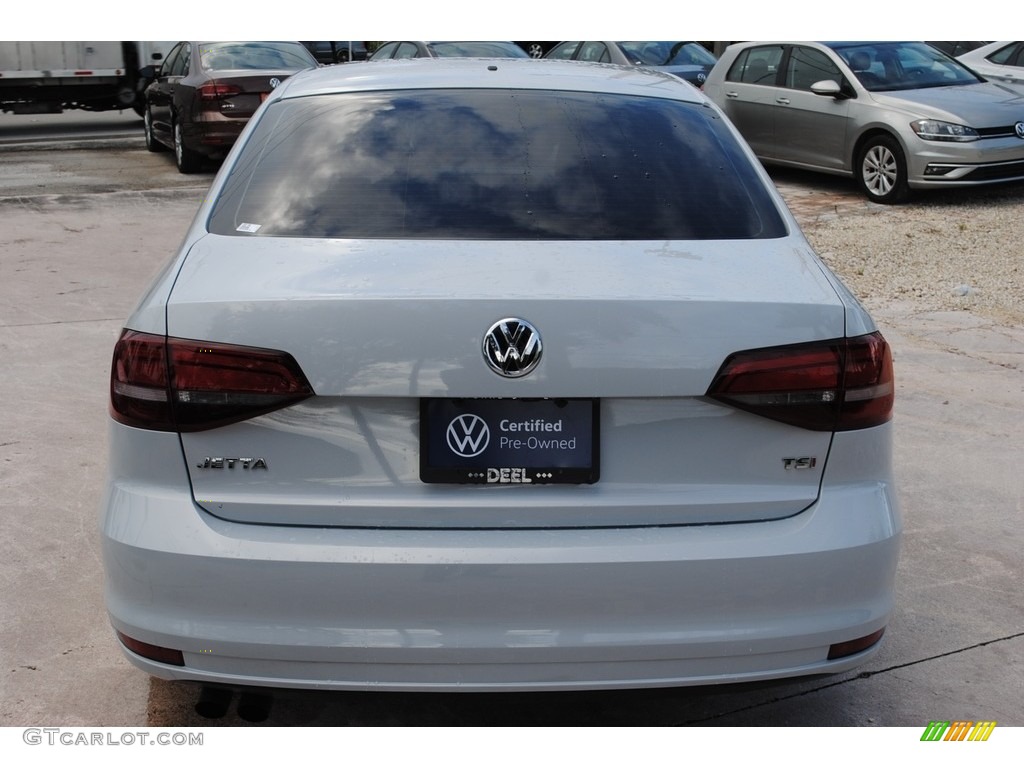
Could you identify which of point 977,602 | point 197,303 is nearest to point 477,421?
point 197,303

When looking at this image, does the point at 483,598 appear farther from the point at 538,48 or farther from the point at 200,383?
the point at 538,48

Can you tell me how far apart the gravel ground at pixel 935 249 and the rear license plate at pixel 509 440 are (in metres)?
6.18

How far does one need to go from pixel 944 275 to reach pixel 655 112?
20.3 ft

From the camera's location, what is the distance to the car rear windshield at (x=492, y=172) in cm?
307

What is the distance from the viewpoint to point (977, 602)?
13.7ft

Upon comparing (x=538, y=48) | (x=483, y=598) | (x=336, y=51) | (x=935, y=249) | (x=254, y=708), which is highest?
(x=483, y=598)

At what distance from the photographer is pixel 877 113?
11875 millimetres

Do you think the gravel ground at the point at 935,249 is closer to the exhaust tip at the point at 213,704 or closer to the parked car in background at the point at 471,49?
the parked car in background at the point at 471,49

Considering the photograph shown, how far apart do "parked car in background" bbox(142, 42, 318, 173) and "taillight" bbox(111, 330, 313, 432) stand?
10321 mm

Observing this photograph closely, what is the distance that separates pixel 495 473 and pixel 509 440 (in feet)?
0.26

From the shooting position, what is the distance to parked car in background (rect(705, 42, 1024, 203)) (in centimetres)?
1142

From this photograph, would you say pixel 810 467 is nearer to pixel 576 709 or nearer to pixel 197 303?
pixel 576 709
